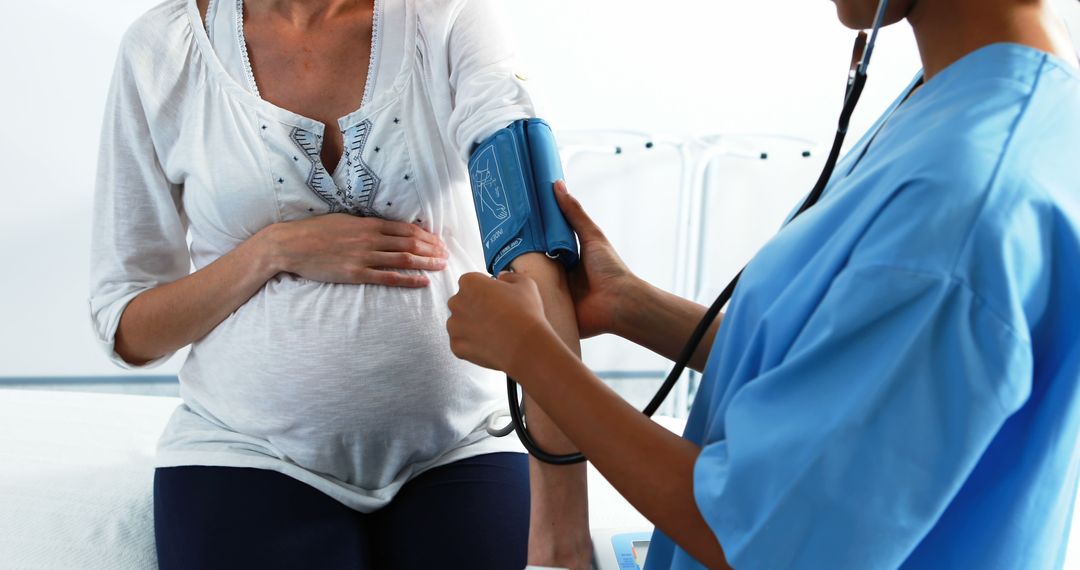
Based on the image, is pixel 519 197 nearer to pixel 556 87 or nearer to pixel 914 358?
pixel 914 358

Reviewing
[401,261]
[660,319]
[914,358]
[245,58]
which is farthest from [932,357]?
[245,58]

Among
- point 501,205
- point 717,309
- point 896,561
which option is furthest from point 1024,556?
point 501,205

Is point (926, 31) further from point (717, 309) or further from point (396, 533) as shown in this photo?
point (396, 533)

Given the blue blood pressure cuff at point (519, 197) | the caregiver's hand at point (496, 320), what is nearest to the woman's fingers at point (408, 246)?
the blue blood pressure cuff at point (519, 197)

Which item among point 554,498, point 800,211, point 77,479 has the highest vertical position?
point 800,211

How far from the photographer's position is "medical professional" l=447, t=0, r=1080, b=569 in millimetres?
650

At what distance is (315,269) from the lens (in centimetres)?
128

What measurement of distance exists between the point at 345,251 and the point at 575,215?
33cm

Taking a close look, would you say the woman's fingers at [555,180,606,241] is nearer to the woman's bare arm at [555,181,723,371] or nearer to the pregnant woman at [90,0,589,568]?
the woman's bare arm at [555,181,723,371]

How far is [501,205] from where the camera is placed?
1188 millimetres

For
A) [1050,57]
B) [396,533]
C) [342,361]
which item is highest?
[1050,57]

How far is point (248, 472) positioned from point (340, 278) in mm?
304

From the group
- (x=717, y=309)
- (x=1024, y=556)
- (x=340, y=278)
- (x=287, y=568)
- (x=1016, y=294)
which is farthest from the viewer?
(x=340, y=278)

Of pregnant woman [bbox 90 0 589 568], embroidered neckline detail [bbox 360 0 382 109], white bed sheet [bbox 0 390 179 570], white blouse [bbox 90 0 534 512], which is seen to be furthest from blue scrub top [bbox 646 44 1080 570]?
white bed sheet [bbox 0 390 179 570]
